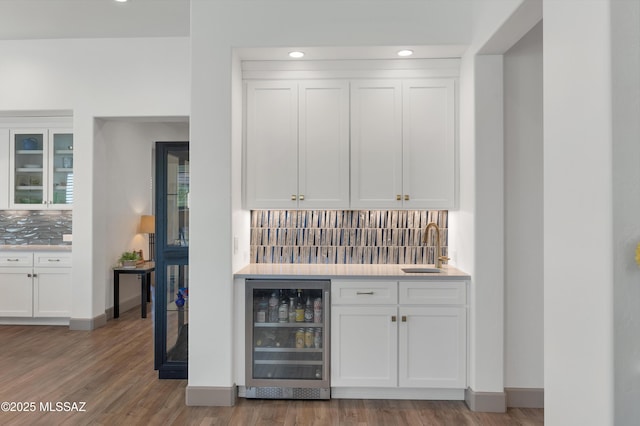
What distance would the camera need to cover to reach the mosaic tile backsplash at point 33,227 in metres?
5.74

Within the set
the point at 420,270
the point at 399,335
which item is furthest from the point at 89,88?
the point at 399,335

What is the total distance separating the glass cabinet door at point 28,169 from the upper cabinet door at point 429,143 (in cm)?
439

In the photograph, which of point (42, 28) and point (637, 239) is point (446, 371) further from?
point (42, 28)

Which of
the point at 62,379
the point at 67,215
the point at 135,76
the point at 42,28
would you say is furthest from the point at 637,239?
the point at 67,215

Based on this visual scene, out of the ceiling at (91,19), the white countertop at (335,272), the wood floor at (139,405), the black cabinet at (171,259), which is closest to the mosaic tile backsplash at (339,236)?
the white countertop at (335,272)

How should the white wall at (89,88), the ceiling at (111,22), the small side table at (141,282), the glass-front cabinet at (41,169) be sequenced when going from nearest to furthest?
the ceiling at (111,22)
the white wall at (89,88)
the glass-front cabinet at (41,169)
the small side table at (141,282)

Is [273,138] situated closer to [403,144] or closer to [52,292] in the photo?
[403,144]

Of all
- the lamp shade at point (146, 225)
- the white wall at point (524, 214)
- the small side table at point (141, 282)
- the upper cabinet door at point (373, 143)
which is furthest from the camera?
the lamp shade at point (146, 225)

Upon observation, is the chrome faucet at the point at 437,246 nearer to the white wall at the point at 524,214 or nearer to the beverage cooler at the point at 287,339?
the white wall at the point at 524,214

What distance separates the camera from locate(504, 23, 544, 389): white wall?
125 inches

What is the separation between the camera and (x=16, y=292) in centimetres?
530

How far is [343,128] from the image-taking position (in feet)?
11.5

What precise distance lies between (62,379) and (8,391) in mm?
364

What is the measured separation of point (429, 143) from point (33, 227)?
501cm
